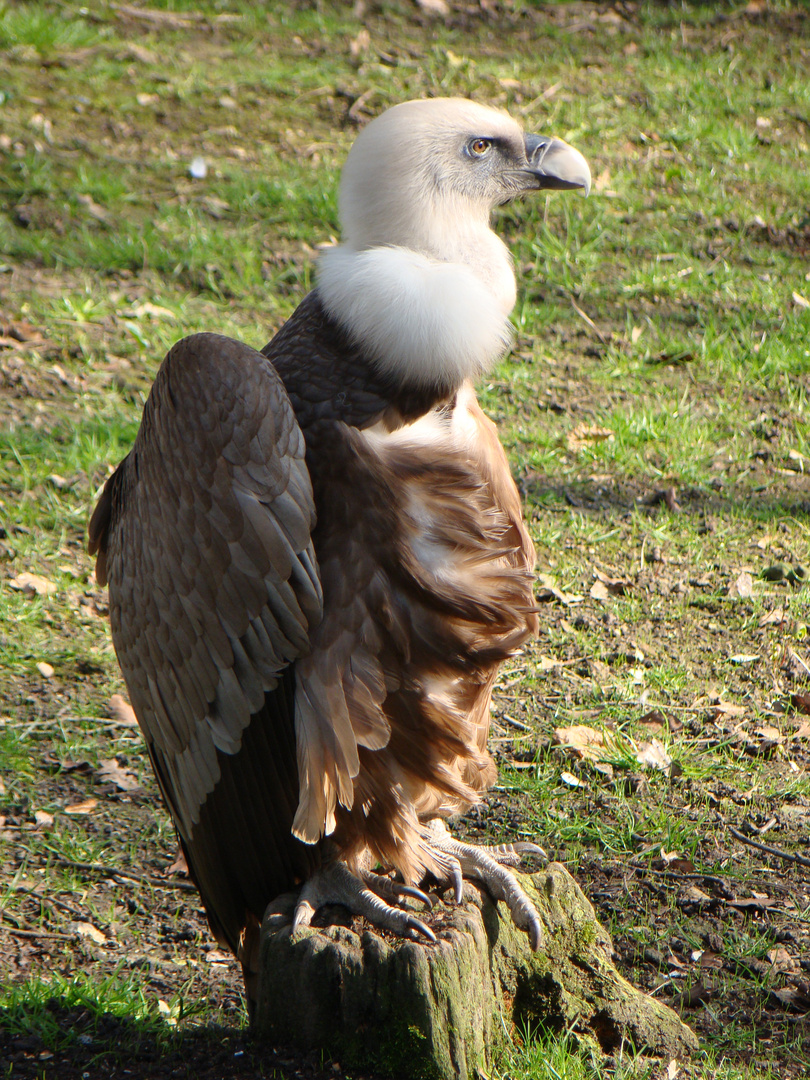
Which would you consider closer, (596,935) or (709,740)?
(596,935)

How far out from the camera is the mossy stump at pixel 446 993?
98.2 inches

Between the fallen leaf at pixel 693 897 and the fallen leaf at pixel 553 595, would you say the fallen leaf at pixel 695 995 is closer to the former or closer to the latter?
the fallen leaf at pixel 693 897

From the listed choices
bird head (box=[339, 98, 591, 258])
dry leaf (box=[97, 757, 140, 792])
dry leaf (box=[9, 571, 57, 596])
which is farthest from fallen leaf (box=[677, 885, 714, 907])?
dry leaf (box=[9, 571, 57, 596])

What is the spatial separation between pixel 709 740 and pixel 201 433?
88.0 inches

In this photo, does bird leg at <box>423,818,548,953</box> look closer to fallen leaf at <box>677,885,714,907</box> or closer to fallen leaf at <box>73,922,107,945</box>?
fallen leaf at <box>677,885,714,907</box>

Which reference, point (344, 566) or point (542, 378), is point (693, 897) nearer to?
point (344, 566)

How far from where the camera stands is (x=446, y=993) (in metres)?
2.50

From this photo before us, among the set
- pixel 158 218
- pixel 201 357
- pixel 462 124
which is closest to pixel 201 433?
pixel 201 357

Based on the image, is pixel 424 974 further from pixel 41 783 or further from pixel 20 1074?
pixel 41 783

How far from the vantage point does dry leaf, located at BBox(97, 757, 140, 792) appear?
387cm

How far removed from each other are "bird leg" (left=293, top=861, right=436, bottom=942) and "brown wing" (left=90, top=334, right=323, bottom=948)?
66 millimetres

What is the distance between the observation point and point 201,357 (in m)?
2.58

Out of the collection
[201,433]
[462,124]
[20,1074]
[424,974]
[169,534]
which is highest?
[462,124]

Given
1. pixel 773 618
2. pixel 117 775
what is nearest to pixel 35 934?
pixel 117 775
